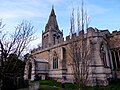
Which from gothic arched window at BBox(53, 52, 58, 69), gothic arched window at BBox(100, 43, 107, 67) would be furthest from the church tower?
gothic arched window at BBox(100, 43, 107, 67)

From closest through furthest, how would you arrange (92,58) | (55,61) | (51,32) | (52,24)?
(92,58) → (55,61) → (51,32) → (52,24)

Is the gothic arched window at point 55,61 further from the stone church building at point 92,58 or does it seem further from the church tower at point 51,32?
the church tower at point 51,32

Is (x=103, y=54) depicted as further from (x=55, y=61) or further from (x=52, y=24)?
(x=52, y=24)

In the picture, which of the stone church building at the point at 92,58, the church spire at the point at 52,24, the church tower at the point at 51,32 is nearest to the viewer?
the stone church building at the point at 92,58

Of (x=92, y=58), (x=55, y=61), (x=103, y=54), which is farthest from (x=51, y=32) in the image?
(x=92, y=58)

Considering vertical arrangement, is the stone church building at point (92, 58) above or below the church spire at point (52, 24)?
below

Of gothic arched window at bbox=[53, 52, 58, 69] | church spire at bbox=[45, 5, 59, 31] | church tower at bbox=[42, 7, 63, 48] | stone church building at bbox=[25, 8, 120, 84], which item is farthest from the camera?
church spire at bbox=[45, 5, 59, 31]

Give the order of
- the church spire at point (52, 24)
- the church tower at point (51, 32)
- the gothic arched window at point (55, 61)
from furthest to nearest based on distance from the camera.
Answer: the church spire at point (52, 24), the church tower at point (51, 32), the gothic arched window at point (55, 61)

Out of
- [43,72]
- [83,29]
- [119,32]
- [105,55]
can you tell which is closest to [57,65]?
[43,72]

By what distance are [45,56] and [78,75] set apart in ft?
108

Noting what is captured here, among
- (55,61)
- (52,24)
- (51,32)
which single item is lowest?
(55,61)

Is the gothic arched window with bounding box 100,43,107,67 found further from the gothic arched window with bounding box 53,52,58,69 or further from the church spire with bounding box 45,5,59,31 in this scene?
the church spire with bounding box 45,5,59,31

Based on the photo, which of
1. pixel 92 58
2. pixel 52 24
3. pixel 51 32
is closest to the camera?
pixel 92 58

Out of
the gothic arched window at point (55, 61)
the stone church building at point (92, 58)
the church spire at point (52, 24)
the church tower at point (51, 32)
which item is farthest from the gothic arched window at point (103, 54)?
the church spire at point (52, 24)
